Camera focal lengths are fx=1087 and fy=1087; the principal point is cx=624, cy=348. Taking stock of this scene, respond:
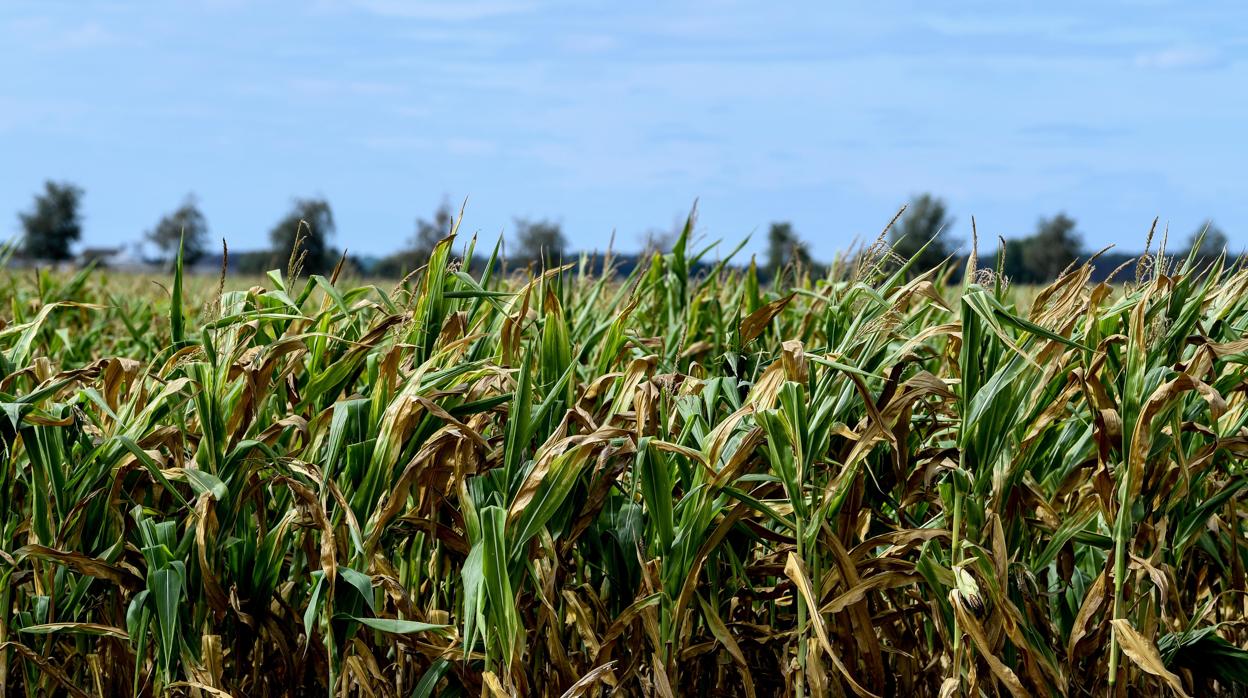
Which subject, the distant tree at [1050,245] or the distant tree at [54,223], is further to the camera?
the distant tree at [54,223]

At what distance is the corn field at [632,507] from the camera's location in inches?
88.0

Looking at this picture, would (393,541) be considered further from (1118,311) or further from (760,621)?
(1118,311)

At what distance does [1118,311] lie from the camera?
253 cm

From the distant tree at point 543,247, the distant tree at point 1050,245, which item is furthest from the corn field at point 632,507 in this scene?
the distant tree at point 1050,245

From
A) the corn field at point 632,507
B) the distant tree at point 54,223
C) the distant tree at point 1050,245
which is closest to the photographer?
the corn field at point 632,507

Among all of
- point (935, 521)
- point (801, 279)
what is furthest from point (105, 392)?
point (801, 279)

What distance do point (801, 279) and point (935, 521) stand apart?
4032mm

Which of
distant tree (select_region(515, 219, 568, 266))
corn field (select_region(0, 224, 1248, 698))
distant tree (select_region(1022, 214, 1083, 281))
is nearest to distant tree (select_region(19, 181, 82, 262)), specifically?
distant tree (select_region(515, 219, 568, 266))

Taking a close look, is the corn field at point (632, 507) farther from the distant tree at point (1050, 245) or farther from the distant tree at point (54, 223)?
the distant tree at point (54, 223)

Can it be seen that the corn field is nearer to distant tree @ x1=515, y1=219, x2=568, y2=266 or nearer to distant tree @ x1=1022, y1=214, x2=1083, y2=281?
distant tree @ x1=515, y1=219, x2=568, y2=266

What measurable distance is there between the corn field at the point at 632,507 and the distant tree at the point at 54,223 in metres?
70.3

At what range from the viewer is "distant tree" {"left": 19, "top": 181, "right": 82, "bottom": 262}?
215 feet

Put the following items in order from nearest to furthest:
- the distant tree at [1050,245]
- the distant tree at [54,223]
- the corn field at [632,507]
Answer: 1. the corn field at [632,507]
2. the distant tree at [1050,245]
3. the distant tree at [54,223]

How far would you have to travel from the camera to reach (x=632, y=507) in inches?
92.4
